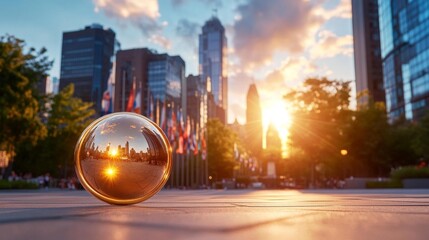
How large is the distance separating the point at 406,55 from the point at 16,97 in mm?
70088

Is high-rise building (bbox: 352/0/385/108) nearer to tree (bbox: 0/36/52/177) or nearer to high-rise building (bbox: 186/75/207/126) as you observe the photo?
high-rise building (bbox: 186/75/207/126)

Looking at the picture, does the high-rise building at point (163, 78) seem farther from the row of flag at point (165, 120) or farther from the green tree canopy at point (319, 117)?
the green tree canopy at point (319, 117)

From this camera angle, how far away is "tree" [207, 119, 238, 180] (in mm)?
63219

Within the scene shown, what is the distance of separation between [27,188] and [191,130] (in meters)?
20.5

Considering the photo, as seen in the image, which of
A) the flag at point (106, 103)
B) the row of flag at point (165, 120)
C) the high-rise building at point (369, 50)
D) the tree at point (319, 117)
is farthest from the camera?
the high-rise building at point (369, 50)

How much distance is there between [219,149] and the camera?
208ft

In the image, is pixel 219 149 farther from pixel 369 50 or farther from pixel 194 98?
pixel 194 98

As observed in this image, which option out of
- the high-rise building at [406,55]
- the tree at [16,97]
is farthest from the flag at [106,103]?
the high-rise building at [406,55]

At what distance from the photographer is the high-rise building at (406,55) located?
66.4 m

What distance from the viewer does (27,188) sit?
26484 millimetres

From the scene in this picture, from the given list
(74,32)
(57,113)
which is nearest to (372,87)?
(57,113)

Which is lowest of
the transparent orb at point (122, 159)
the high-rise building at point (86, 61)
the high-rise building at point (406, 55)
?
the transparent orb at point (122, 159)

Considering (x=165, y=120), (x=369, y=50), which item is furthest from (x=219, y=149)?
(x=369, y=50)

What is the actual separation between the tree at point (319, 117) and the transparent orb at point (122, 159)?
3237 centimetres
